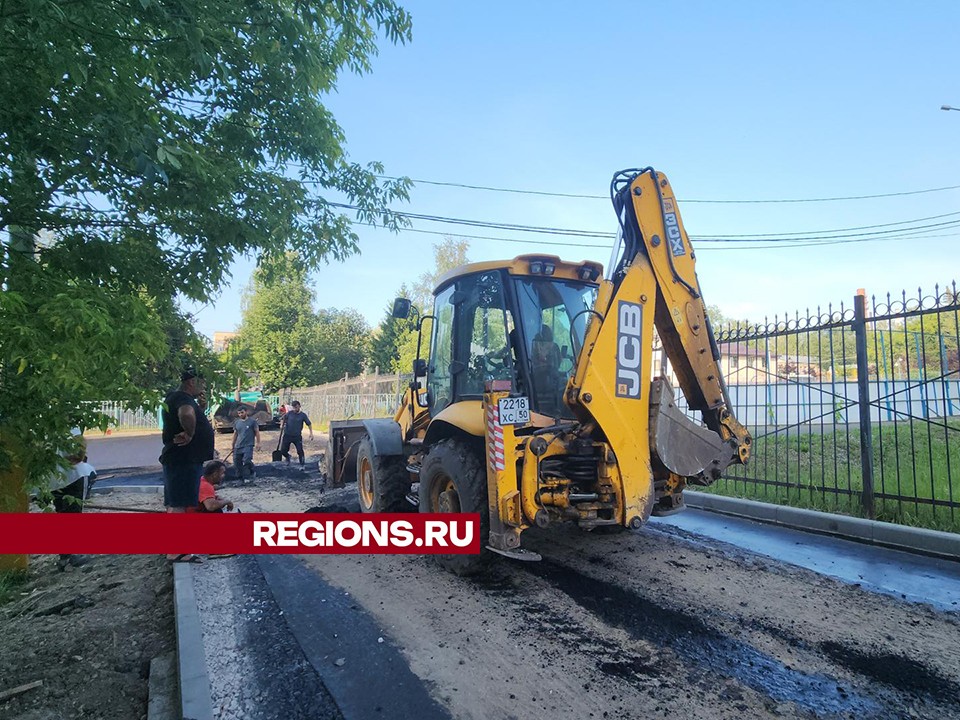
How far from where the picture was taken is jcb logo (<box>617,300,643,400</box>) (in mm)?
4699

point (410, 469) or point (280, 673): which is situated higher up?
point (410, 469)

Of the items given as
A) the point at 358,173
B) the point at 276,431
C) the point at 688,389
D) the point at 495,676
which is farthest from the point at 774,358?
the point at 276,431

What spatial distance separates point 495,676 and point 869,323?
5891 mm

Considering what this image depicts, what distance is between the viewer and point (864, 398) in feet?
22.0

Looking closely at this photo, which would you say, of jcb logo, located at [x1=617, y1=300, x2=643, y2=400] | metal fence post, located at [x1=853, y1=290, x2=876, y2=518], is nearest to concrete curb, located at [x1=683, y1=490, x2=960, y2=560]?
metal fence post, located at [x1=853, y1=290, x2=876, y2=518]

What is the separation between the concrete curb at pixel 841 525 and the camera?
5.48 m

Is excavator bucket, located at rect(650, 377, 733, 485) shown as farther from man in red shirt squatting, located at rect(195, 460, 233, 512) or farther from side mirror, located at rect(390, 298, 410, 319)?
man in red shirt squatting, located at rect(195, 460, 233, 512)

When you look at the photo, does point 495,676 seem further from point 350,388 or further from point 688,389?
point 350,388

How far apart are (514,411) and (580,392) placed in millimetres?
529

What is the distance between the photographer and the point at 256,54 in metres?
4.32

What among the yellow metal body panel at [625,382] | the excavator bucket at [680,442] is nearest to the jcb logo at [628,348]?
the yellow metal body panel at [625,382]

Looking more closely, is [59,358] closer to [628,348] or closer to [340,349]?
[628,348]

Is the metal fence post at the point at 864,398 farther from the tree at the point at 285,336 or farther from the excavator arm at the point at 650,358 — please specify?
the tree at the point at 285,336

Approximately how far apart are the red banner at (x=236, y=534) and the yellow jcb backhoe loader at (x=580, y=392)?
20 centimetres
